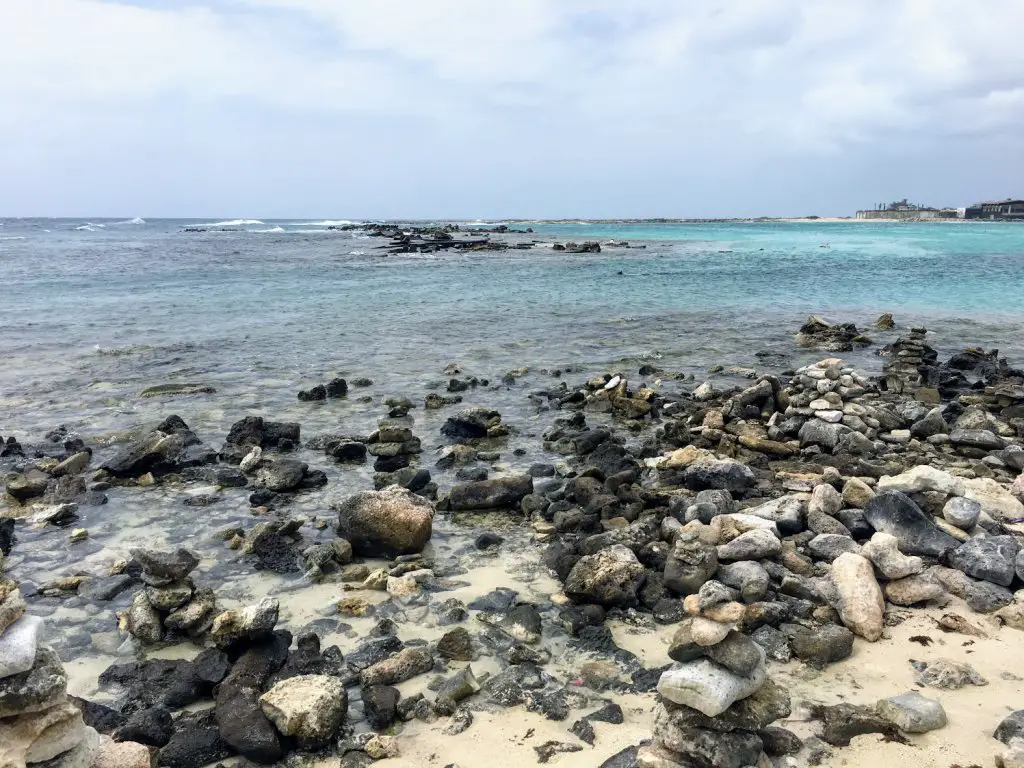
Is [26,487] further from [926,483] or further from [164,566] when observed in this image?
[926,483]

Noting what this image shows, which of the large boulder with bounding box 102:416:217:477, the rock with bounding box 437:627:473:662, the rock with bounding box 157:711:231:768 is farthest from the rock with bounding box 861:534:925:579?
the large boulder with bounding box 102:416:217:477

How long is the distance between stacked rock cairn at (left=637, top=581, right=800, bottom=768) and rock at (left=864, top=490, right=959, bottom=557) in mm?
2895

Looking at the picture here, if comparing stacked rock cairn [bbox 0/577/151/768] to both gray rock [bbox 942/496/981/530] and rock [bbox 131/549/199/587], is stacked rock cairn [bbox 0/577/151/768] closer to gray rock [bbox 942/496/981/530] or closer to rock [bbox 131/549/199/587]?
rock [bbox 131/549/199/587]

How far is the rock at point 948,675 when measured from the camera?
4.62 meters

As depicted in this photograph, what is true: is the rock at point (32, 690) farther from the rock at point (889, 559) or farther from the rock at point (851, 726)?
the rock at point (889, 559)

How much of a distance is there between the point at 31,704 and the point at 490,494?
5.20m

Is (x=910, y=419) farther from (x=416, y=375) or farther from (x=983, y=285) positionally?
(x=983, y=285)

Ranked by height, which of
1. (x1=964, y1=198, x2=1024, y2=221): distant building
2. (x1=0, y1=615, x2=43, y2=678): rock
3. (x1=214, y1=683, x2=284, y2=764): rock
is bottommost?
(x1=214, y1=683, x2=284, y2=764): rock

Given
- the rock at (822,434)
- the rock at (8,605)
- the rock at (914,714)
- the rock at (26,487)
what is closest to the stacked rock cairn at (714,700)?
the rock at (914,714)

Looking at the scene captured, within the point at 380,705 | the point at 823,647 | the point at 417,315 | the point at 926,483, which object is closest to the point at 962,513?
the point at 926,483

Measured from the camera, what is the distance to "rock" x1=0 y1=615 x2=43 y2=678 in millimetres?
3504

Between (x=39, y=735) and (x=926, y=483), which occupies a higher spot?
(x=926, y=483)

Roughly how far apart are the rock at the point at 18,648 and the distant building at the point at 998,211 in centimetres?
18959

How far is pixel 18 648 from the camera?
11.6 ft
